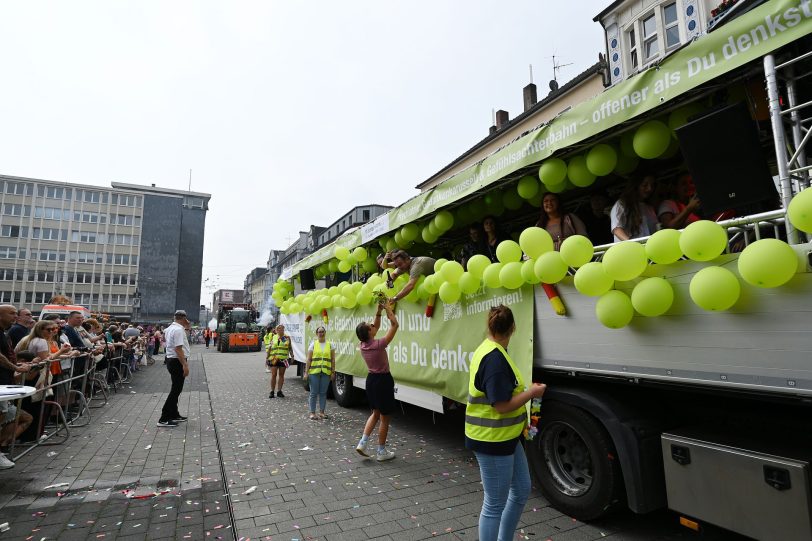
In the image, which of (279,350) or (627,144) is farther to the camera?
(279,350)

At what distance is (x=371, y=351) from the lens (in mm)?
5738

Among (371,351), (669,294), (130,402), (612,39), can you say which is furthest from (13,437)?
(612,39)

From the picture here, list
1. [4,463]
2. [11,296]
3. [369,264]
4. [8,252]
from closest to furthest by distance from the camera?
[4,463], [369,264], [11,296], [8,252]

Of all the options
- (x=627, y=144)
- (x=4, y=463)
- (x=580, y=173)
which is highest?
(x=627, y=144)

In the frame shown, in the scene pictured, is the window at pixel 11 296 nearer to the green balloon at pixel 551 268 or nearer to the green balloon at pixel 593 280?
the green balloon at pixel 551 268

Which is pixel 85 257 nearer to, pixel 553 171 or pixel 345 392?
pixel 345 392

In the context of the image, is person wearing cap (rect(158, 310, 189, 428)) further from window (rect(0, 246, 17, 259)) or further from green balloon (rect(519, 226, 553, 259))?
window (rect(0, 246, 17, 259))

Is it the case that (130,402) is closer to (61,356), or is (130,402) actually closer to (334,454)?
(61,356)

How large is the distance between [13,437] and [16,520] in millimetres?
2000

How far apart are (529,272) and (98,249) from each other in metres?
76.1

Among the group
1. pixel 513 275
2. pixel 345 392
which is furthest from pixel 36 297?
pixel 513 275

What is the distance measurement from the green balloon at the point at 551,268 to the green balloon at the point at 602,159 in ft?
3.60

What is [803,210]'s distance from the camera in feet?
7.18

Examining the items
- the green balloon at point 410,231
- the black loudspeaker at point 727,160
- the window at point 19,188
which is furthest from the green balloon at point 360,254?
the window at point 19,188
